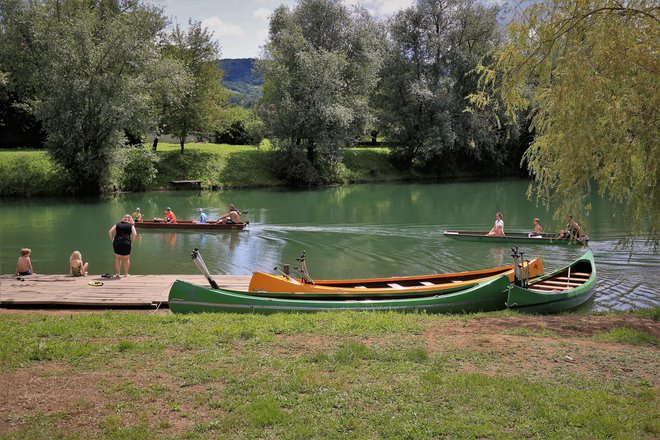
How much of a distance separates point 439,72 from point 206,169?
815 inches

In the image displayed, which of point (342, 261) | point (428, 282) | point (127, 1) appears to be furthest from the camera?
point (127, 1)

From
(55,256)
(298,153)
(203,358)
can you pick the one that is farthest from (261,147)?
(203,358)

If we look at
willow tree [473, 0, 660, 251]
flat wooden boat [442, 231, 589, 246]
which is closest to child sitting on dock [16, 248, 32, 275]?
willow tree [473, 0, 660, 251]

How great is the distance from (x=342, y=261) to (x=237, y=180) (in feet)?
87.0

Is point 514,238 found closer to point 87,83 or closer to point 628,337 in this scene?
point 628,337

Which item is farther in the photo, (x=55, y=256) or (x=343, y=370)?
(x=55, y=256)

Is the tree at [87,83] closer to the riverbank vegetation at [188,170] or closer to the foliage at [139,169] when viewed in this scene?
the riverbank vegetation at [188,170]

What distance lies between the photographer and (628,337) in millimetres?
8578

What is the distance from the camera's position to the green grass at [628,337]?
8.41 metres

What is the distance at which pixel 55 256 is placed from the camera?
18797mm

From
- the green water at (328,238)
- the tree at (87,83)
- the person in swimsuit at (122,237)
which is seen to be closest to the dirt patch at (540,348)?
the green water at (328,238)

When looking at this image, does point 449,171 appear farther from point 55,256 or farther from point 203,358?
point 203,358

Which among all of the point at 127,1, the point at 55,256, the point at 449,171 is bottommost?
the point at 55,256

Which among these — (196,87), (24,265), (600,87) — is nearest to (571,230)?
(600,87)
